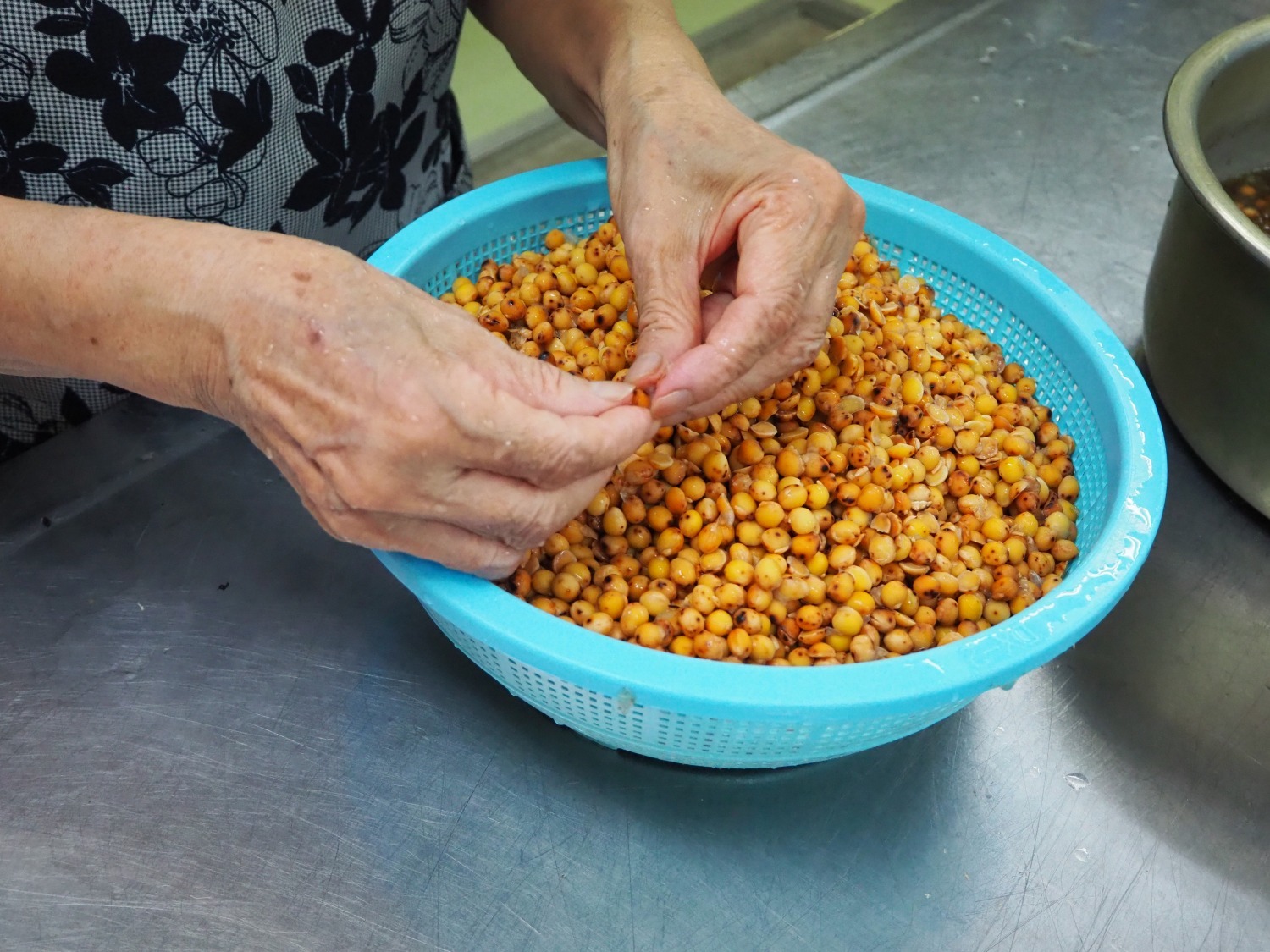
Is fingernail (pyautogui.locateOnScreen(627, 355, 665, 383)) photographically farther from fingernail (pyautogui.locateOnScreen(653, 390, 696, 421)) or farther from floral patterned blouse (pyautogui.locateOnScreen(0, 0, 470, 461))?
floral patterned blouse (pyautogui.locateOnScreen(0, 0, 470, 461))

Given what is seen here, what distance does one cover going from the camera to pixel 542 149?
9.89 feet

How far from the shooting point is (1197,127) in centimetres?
130

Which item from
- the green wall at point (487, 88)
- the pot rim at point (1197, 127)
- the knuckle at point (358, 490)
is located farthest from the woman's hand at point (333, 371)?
the green wall at point (487, 88)

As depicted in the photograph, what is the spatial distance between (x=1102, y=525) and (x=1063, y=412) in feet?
0.86

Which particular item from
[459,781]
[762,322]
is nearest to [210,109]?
[762,322]

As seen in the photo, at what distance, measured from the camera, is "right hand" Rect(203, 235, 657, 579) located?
770 mm

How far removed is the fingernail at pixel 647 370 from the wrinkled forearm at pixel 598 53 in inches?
15.4

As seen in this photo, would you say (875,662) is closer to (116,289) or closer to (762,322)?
(762,322)

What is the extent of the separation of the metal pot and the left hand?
427 millimetres

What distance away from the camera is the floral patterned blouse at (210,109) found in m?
1.07

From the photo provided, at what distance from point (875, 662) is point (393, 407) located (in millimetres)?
446

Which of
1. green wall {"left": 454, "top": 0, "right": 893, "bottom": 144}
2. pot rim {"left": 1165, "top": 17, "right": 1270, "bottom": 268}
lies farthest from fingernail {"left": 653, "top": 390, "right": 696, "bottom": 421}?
green wall {"left": 454, "top": 0, "right": 893, "bottom": 144}

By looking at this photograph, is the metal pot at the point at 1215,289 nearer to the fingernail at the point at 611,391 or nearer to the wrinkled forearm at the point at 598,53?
the wrinkled forearm at the point at 598,53

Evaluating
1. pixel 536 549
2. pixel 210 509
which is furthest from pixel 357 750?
pixel 210 509
